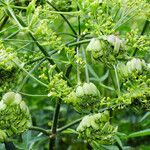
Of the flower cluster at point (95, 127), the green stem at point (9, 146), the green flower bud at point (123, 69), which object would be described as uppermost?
the green flower bud at point (123, 69)

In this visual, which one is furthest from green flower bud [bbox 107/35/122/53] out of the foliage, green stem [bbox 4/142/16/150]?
green stem [bbox 4/142/16/150]

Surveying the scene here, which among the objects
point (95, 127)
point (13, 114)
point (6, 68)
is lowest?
point (95, 127)

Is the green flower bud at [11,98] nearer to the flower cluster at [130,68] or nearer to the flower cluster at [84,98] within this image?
the flower cluster at [84,98]

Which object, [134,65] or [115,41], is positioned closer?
[115,41]

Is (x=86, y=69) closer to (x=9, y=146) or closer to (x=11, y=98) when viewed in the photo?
(x=11, y=98)

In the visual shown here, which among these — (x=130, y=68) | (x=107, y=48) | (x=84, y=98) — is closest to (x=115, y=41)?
(x=107, y=48)

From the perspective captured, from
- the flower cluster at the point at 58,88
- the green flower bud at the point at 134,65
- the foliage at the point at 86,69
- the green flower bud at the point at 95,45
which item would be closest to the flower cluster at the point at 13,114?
the foliage at the point at 86,69

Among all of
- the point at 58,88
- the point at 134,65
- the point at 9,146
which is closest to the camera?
the point at 58,88

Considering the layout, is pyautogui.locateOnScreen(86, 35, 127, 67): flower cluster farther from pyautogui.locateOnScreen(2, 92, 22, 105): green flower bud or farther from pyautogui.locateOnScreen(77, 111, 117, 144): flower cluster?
pyautogui.locateOnScreen(2, 92, 22, 105): green flower bud
